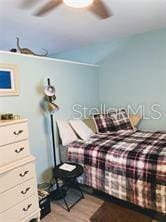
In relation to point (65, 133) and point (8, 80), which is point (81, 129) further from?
point (8, 80)

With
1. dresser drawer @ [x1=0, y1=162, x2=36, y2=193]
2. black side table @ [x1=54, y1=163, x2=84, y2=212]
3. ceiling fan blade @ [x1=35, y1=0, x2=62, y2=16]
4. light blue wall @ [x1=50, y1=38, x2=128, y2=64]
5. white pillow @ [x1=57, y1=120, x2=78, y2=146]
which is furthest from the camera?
light blue wall @ [x1=50, y1=38, x2=128, y2=64]

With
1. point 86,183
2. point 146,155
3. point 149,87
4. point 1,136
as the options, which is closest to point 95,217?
point 86,183

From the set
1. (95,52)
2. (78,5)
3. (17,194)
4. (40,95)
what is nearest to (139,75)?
(95,52)

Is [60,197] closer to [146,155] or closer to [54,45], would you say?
[146,155]

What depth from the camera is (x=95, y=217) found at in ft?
6.89

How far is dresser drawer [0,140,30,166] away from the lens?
1.73 m

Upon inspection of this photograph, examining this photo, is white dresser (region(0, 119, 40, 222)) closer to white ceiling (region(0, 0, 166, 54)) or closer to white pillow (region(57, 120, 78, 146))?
white pillow (region(57, 120, 78, 146))

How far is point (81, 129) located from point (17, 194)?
55.7 inches

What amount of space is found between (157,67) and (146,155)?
6.09 feet

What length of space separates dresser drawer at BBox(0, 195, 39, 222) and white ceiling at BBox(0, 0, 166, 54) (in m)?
2.08

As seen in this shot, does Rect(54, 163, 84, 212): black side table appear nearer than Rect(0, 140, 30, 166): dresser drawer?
No

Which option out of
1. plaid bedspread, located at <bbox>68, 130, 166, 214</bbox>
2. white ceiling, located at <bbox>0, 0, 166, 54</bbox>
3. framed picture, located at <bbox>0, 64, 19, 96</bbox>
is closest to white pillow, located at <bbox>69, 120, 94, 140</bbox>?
plaid bedspread, located at <bbox>68, 130, 166, 214</bbox>

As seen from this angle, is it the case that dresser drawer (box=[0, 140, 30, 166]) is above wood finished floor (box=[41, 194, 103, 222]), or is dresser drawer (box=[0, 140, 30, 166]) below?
above

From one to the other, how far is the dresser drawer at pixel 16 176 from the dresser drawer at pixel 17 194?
43 millimetres
